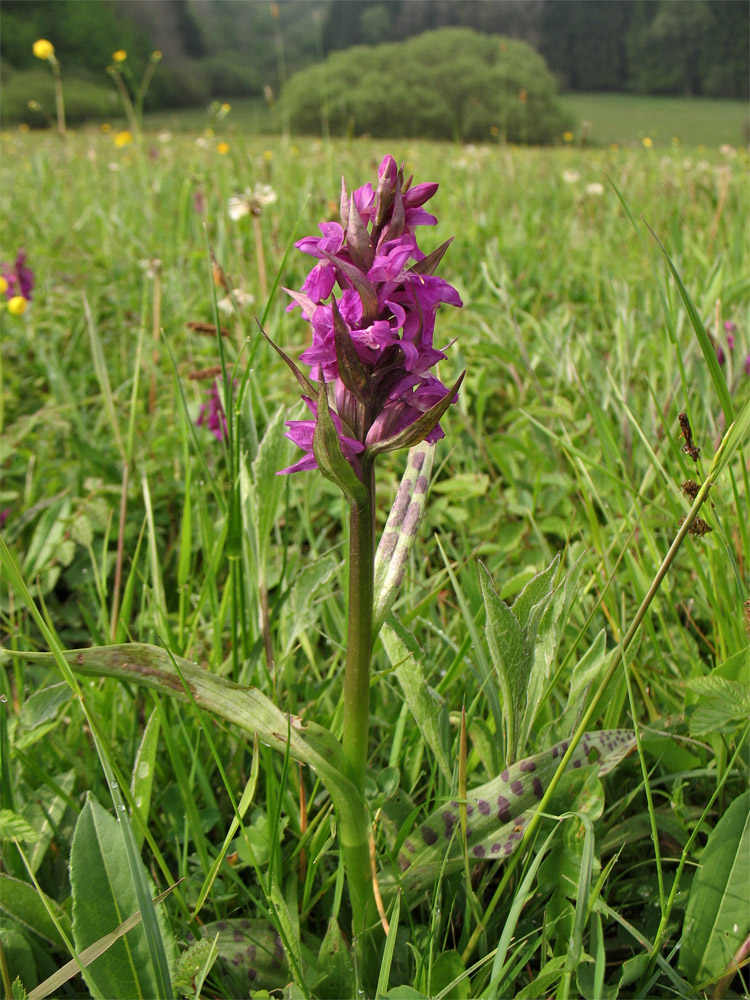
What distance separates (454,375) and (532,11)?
29.6m

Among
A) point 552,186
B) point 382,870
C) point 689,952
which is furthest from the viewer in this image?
point 552,186

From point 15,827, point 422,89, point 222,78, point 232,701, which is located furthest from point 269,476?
point 222,78

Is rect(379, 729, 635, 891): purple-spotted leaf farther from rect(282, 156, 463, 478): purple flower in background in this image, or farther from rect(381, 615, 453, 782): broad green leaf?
rect(282, 156, 463, 478): purple flower in background

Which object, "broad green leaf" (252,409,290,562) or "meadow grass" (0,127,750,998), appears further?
"broad green leaf" (252,409,290,562)

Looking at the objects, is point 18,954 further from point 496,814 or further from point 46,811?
point 496,814

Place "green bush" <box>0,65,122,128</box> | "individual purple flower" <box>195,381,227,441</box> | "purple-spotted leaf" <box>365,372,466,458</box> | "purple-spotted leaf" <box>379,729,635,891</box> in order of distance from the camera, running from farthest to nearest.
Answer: "green bush" <box>0,65,122,128</box>, "individual purple flower" <box>195,381,227,441</box>, "purple-spotted leaf" <box>379,729,635,891</box>, "purple-spotted leaf" <box>365,372,466,458</box>

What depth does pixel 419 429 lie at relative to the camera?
721 millimetres

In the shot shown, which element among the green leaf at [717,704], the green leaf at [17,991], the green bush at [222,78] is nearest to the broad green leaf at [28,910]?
the green leaf at [17,991]

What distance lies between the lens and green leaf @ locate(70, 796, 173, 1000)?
0.85m

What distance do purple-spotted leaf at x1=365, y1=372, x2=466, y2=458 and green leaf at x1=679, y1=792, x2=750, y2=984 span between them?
63 cm

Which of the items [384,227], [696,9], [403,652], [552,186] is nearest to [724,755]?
[403,652]

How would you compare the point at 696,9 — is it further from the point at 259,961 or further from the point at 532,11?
the point at 259,961

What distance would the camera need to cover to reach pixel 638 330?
8.46 ft

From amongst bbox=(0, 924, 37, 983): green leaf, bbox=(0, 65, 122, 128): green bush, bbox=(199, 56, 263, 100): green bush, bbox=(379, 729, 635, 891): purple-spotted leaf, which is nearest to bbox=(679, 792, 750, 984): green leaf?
bbox=(379, 729, 635, 891): purple-spotted leaf
